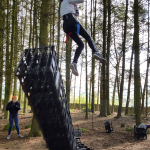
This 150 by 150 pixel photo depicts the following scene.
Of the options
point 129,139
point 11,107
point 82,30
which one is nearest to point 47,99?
point 82,30

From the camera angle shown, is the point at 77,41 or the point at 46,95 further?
the point at 77,41

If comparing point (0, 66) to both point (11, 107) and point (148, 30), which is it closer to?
point (11, 107)

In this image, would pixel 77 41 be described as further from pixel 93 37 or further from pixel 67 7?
pixel 93 37

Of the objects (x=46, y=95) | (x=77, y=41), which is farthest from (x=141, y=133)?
(x=46, y=95)

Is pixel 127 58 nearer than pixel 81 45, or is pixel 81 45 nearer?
pixel 81 45

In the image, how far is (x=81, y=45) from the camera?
9.01ft

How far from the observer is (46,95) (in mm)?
1528

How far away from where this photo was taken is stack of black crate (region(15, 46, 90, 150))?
1.51 metres

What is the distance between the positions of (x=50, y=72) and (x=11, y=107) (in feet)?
16.7

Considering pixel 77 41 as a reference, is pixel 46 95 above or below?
below

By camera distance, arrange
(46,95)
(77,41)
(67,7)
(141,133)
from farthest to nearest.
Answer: (141,133)
(77,41)
(67,7)
(46,95)

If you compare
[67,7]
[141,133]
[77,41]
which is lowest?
[141,133]

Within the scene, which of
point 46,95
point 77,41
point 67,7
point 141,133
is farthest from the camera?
point 141,133

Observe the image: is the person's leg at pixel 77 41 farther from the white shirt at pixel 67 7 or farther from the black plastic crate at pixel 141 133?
the black plastic crate at pixel 141 133
